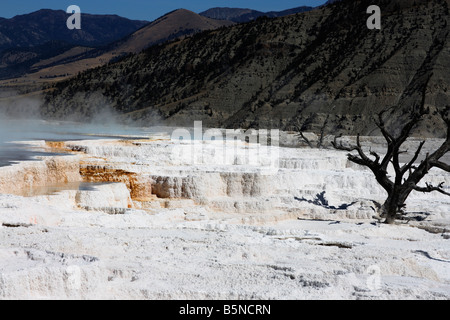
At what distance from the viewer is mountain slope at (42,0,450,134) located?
45188 mm

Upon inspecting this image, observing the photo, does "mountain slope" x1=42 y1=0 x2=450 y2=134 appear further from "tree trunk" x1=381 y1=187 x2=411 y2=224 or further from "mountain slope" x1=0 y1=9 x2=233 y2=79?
"mountain slope" x1=0 y1=9 x2=233 y2=79

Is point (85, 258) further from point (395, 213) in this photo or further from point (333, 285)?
point (395, 213)

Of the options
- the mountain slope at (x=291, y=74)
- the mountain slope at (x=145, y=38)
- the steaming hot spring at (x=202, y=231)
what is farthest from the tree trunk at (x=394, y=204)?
the mountain slope at (x=145, y=38)

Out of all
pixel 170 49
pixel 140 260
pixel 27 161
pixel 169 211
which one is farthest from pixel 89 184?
pixel 170 49

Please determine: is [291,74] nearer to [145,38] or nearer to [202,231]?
[202,231]

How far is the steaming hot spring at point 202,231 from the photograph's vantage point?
6.14 m

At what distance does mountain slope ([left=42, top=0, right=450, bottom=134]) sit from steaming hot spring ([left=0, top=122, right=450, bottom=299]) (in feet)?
87.8

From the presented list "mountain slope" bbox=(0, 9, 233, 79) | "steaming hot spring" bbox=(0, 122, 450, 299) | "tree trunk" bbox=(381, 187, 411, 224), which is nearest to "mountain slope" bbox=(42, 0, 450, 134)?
"steaming hot spring" bbox=(0, 122, 450, 299)

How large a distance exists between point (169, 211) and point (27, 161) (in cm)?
388

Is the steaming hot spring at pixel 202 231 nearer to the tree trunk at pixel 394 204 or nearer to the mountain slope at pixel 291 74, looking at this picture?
the tree trunk at pixel 394 204

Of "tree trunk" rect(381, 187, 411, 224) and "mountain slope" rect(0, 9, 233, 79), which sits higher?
"mountain slope" rect(0, 9, 233, 79)

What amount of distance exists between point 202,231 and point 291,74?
151ft

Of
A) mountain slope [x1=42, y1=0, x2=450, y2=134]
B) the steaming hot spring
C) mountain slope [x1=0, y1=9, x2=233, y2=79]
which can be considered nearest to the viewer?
the steaming hot spring

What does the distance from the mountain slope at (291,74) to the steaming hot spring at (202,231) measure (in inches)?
1054
